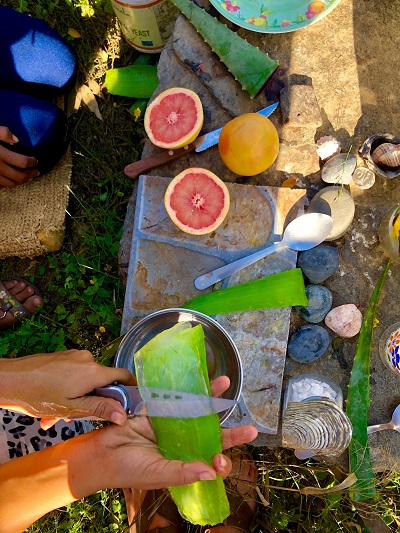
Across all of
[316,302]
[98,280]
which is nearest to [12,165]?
[98,280]

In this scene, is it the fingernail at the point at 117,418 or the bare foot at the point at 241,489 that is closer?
the fingernail at the point at 117,418

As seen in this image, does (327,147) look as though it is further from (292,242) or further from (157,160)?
(157,160)

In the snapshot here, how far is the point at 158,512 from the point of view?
2.93 metres

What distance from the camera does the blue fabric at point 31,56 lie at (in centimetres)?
303

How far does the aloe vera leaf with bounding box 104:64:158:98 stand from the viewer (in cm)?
329

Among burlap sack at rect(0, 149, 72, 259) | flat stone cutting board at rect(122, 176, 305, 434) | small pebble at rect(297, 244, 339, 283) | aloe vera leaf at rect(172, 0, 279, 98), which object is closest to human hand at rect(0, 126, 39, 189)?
burlap sack at rect(0, 149, 72, 259)

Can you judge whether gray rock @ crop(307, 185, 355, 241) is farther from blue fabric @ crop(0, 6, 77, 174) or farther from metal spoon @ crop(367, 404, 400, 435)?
blue fabric @ crop(0, 6, 77, 174)

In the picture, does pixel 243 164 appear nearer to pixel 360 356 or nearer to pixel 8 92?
pixel 360 356

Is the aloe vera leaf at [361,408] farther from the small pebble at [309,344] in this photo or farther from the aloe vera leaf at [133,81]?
the aloe vera leaf at [133,81]

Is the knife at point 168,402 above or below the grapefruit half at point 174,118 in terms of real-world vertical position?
below

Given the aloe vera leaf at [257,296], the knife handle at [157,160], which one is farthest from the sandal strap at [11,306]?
the aloe vera leaf at [257,296]

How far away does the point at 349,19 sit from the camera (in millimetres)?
2836

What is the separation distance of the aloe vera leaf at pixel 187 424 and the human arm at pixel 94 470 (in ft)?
0.23

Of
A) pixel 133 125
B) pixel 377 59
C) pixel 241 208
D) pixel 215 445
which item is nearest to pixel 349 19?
pixel 377 59
